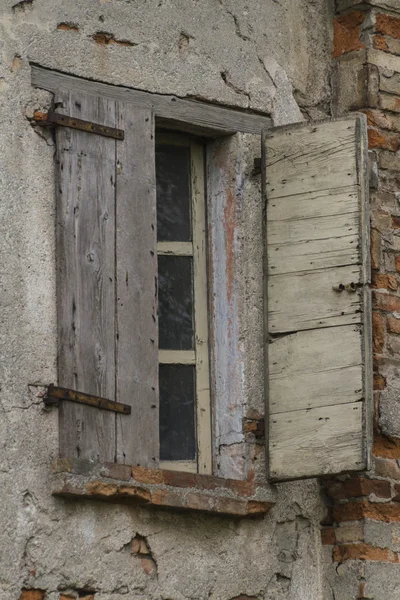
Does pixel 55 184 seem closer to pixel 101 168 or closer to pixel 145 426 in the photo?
pixel 101 168

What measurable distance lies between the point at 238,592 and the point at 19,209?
174cm

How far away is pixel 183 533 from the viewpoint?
19.4 feet

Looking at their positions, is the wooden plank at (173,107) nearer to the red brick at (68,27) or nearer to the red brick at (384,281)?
the red brick at (68,27)

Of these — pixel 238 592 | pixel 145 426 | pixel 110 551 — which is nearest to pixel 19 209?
pixel 145 426

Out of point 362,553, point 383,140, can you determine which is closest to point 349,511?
point 362,553

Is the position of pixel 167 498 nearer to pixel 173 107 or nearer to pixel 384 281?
pixel 384 281

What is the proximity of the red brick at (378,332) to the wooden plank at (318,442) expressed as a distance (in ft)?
1.82

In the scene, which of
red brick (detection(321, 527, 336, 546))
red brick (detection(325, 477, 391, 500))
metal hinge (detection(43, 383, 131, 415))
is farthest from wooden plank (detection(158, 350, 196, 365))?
red brick (detection(321, 527, 336, 546))

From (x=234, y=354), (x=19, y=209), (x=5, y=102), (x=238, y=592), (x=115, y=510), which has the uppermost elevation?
(x=5, y=102)

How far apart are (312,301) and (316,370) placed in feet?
0.94

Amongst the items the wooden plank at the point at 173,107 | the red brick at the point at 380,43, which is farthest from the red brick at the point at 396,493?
the red brick at the point at 380,43

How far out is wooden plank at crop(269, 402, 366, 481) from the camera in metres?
5.89

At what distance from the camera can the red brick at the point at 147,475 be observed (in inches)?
226

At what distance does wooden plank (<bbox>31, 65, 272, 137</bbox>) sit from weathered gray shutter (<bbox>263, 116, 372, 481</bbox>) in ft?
0.69
